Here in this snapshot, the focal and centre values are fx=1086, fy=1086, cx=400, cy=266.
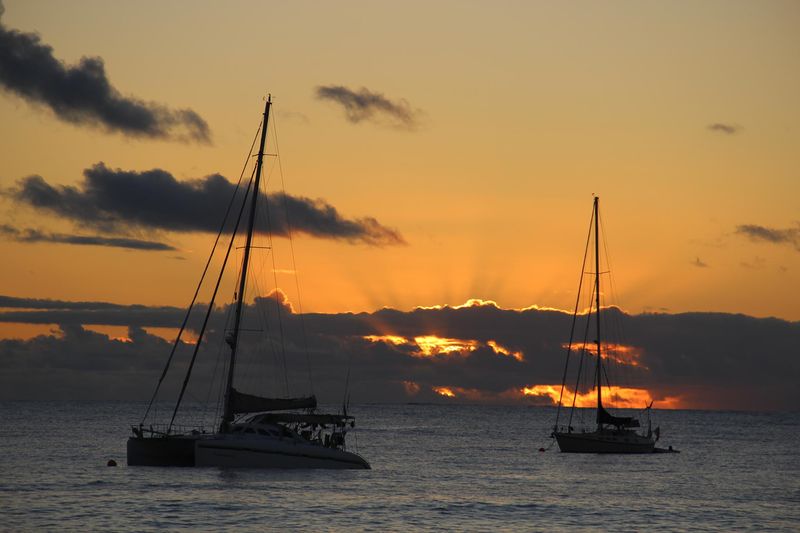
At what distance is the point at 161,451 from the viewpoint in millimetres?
68500

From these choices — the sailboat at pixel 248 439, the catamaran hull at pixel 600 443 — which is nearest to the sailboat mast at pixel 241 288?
the sailboat at pixel 248 439

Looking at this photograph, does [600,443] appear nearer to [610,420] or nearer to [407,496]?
[610,420]

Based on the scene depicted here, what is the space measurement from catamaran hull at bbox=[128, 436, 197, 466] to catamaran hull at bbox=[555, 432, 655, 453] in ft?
142

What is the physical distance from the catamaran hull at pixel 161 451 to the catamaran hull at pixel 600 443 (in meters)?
43.2

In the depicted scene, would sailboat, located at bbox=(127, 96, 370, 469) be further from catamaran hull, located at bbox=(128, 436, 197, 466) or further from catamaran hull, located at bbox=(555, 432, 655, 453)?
catamaran hull, located at bbox=(555, 432, 655, 453)

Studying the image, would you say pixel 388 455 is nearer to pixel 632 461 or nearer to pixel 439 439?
pixel 632 461

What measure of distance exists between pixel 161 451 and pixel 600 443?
45798mm

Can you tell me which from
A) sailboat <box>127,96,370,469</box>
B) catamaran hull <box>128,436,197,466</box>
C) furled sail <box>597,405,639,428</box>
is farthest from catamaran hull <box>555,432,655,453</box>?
catamaran hull <box>128,436,197,466</box>

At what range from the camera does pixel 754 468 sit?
95312 millimetres

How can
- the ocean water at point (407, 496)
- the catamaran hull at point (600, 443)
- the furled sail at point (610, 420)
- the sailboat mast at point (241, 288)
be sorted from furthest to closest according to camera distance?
1. the catamaran hull at point (600, 443)
2. the furled sail at point (610, 420)
3. the sailboat mast at point (241, 288)
4. the ocean water at point (407, 496)

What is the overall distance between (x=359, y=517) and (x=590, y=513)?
41.4 ft

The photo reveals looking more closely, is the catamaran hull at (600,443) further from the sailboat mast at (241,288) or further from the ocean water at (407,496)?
the sailboat mast at (241,288)

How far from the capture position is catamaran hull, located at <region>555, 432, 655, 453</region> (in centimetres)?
9956

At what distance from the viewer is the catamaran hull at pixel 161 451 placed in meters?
67.0
